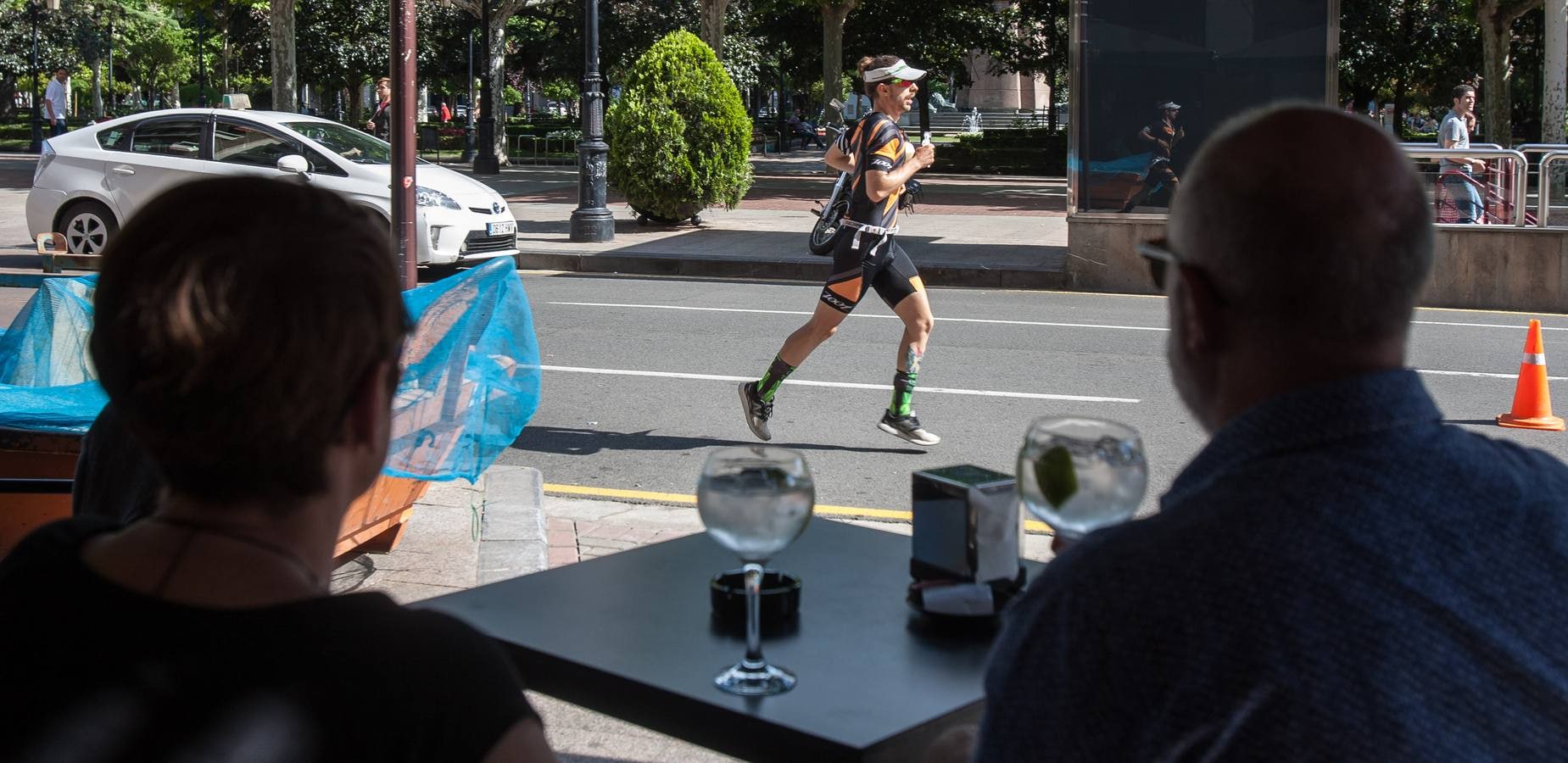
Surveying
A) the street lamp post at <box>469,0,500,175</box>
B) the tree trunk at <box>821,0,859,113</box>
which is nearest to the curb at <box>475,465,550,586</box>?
the street lamp post at <box>469,0,500,175</box>

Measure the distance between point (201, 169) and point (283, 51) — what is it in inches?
614

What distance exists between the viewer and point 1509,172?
513 inches

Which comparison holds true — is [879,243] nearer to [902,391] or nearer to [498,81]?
[902,391]

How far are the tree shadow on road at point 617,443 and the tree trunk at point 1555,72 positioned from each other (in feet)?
63.2

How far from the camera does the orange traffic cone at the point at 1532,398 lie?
25.5 ft

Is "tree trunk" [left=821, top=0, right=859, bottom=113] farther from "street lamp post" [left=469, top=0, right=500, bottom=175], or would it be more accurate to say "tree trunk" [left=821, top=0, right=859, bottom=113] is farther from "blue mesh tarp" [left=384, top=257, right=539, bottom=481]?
→ "blue mesh tarp" [left=384, top=257, right=539, bottom=481]

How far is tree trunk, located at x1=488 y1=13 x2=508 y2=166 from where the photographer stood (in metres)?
33.9

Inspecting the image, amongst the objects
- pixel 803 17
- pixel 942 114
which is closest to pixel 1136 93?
pixel 803 17

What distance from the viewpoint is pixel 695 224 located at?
1875 cm

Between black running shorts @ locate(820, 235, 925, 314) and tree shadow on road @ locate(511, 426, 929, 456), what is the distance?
29.5 inches

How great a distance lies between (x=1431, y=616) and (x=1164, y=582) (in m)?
0.25

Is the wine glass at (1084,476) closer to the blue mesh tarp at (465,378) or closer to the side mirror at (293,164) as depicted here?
the blue mesh tarp at (465,378)

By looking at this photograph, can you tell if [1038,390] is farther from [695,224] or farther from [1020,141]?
[1020,141]

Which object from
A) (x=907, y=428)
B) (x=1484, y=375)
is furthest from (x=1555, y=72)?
(x=907, y=428)
